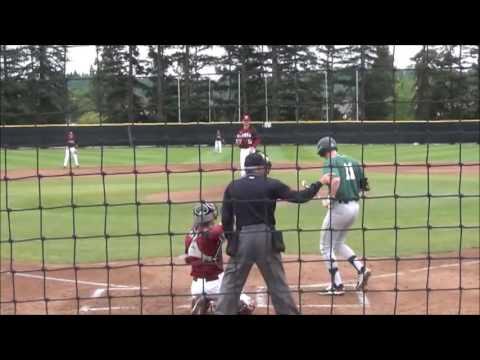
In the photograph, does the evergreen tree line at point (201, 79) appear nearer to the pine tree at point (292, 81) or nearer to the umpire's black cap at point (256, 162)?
the pine tree at point (292, 81)

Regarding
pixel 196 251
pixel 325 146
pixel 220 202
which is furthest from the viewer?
pixel 220 202

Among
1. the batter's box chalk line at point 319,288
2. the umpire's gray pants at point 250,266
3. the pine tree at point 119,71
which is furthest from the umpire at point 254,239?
→ the pine tree at point 119,71

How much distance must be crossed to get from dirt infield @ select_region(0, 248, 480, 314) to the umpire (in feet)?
1.29

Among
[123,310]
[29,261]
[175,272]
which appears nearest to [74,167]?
[29,261]

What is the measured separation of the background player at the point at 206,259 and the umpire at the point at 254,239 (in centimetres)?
18

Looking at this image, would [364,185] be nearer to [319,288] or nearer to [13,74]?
[319,288]

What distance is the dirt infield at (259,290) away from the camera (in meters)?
6.57

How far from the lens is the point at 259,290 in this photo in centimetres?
726

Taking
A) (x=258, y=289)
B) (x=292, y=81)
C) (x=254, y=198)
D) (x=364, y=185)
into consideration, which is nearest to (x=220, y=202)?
(x=258, y=289)

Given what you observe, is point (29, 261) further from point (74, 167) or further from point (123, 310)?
point (74, 167)

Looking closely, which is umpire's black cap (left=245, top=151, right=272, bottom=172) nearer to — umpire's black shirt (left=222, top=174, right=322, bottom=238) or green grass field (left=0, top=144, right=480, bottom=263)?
umpire's black shirt (left=222, top=174, right=322, bottom=238)

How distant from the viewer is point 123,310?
6.61 m

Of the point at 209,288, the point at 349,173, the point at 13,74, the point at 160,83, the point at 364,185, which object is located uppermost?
the point at 13,74

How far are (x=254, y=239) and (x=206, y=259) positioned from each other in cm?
59
